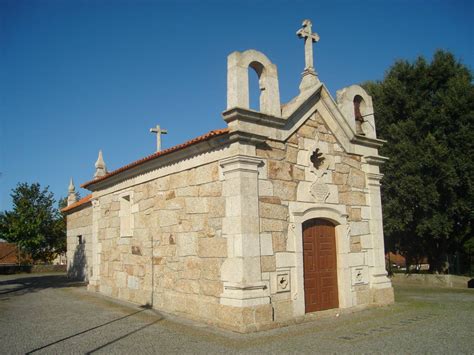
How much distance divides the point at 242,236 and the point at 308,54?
464 cm

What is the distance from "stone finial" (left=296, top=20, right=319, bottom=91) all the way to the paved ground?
4.99 meters

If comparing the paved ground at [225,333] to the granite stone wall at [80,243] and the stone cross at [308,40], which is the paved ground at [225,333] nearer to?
the stone cross at [308,40]

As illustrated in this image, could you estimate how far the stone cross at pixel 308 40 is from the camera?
927 cm

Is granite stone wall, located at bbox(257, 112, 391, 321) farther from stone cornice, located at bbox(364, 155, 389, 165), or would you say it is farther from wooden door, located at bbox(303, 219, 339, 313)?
wooden door, located at bbox(303, 219, 339, 313)

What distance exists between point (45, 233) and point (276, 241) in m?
25.3

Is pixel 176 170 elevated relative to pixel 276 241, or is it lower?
elevated

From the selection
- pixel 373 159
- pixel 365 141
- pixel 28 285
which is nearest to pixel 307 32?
pixel 365 141

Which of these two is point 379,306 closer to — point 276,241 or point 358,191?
point 358,191

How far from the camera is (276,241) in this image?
7.71 m

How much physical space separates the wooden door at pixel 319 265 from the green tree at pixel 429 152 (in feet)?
21.2

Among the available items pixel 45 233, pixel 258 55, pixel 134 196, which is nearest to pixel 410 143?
pixel 258 55

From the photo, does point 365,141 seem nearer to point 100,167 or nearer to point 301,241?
point 301,241

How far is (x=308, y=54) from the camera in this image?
9.34m

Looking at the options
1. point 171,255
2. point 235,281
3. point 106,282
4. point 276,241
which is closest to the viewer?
point 235,281
